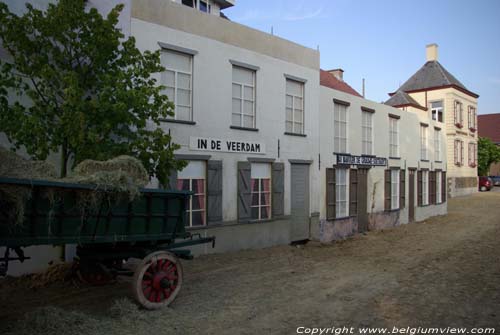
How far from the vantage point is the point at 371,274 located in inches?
368

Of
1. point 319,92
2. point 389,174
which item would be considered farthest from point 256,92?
point 389,174

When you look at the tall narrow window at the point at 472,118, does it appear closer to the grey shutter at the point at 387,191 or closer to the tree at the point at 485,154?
the tree at the point at 485,154

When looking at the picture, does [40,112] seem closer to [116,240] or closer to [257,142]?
[116,240]

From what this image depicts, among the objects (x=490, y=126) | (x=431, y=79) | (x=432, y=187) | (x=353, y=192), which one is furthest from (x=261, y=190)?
(x=490, y=126)

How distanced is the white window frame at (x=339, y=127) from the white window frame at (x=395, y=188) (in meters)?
4.18

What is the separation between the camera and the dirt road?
583cm

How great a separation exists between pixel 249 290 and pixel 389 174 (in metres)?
12.3

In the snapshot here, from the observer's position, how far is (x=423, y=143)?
22.0 m

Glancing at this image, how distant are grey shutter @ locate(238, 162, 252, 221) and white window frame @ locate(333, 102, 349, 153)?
4.60 meters

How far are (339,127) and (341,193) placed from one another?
2407mm

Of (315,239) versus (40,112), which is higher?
(40,112)

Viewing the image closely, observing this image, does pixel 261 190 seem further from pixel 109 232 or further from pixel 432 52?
pixel 432 52

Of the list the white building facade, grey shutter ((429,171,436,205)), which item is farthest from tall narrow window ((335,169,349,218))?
grey shutter ((429,171,436,205))

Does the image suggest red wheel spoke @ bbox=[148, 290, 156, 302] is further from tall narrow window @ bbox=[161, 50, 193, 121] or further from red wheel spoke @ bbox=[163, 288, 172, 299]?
tall narrow window @ bbox=[161, 50, 193, 121]
